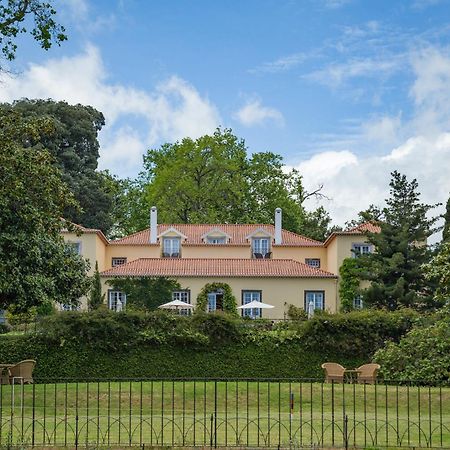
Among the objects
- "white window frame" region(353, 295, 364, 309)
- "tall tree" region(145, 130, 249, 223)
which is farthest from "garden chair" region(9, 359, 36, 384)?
"tall tree" region(145, 130, 249, 223)

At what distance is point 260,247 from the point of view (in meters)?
57.1

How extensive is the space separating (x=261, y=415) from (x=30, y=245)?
8932 mm

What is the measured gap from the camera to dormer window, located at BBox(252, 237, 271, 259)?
187ft

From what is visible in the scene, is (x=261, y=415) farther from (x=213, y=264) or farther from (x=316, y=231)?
(x=316, y=231)

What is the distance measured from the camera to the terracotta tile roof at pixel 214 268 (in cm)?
4891

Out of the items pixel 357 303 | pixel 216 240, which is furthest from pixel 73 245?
pixel 216 240

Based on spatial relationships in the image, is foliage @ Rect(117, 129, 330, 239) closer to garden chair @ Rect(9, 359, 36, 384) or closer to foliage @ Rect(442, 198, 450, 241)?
foliage @ Rect(442, 198, 450, 241)

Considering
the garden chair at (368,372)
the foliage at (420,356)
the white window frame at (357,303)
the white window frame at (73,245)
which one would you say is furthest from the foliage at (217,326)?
the white window frame at (357,303)

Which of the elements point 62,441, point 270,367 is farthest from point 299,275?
point 62,441

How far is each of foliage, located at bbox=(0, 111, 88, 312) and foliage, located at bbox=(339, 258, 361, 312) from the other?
24.9m

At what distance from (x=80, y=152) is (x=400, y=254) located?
32.9 metres

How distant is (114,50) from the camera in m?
21.7

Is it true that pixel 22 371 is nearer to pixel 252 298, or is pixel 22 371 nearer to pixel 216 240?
pixel 252 298

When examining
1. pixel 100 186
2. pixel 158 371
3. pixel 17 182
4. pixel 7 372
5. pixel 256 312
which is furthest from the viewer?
pixel 100 186
